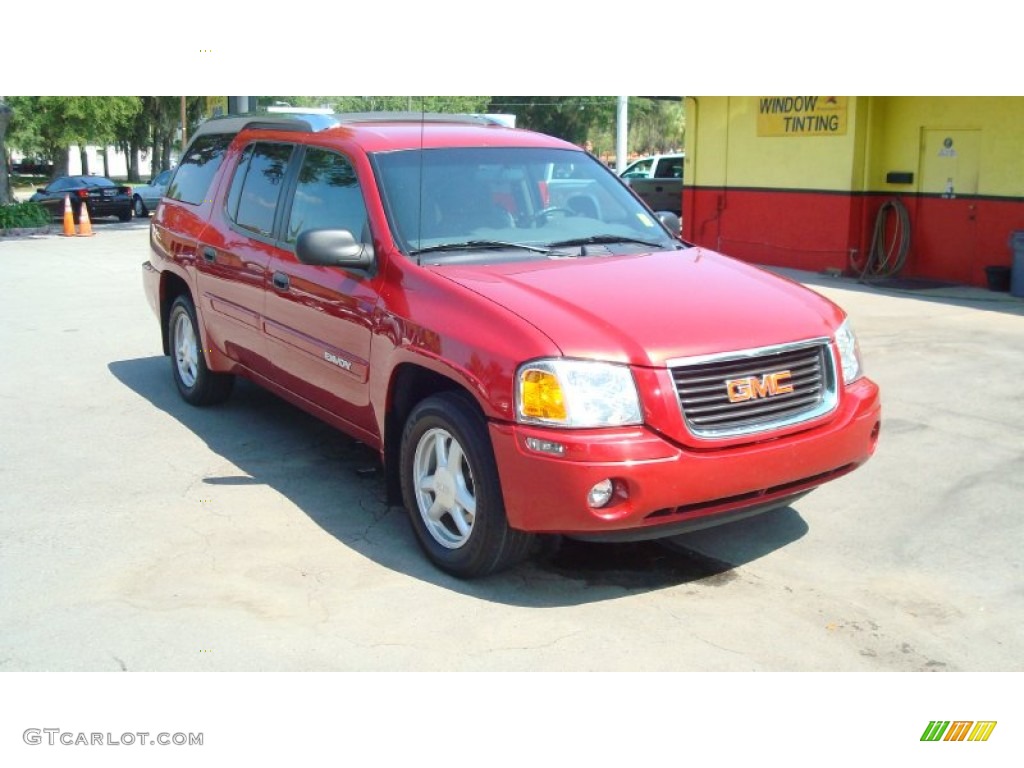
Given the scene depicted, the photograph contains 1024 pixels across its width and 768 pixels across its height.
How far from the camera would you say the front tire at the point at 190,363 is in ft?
25.2

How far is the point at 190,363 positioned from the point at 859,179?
10.7 meters

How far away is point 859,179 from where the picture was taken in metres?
15.5

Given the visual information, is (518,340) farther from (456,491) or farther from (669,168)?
(669,168)

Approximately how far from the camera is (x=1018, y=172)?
1377 cm

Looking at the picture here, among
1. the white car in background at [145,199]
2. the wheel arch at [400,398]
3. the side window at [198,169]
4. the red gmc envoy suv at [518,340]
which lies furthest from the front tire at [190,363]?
the white car in background at [145,199]

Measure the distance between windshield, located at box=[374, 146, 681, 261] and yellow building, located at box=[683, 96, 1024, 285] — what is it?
9531 mm

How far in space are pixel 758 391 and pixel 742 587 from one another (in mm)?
892

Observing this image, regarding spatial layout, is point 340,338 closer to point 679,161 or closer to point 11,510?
point 11,510

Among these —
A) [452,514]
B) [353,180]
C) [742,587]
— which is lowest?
[742,587]

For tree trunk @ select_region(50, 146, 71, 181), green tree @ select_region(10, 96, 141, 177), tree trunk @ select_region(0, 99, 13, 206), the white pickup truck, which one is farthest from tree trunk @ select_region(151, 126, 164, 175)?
the white pickup truck

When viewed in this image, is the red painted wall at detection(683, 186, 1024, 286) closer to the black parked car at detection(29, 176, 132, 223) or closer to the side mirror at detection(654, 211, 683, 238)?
the side mirror at detection(654, 211, 683, 238)

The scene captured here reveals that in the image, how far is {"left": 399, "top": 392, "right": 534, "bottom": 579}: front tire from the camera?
460 centimetres

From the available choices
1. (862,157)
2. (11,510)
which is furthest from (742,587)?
(862,157)

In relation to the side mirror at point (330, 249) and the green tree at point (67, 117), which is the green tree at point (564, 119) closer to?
the green tree at point (67, 117)
